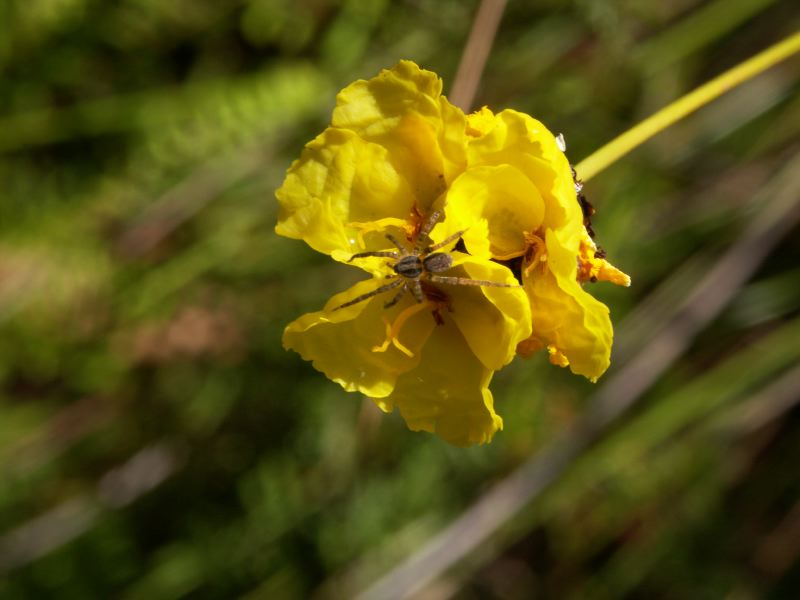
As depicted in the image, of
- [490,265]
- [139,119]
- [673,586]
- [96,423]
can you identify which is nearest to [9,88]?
[139,119]

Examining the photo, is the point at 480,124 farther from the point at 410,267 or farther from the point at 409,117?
the point at 410,267

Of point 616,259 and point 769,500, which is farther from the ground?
point 616,259

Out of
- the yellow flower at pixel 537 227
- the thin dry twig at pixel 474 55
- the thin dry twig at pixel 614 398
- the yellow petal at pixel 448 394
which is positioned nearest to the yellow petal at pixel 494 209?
the yellow flower at pixel 537 227

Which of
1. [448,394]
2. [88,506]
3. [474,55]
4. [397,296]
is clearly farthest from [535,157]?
[88,506]

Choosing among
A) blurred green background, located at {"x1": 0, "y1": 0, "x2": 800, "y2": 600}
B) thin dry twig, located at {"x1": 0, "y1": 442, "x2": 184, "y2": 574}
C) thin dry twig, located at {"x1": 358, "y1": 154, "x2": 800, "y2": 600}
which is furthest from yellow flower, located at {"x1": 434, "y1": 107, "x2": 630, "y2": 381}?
thin dry twig, located at {"x1": 0, "y1": 442, "x2": 184, "y2": 574}

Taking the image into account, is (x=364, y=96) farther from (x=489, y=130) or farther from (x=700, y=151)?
(x=700, y=151)

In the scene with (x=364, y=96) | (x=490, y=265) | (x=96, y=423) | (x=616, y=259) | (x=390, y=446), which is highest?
(x=364, y=96)
